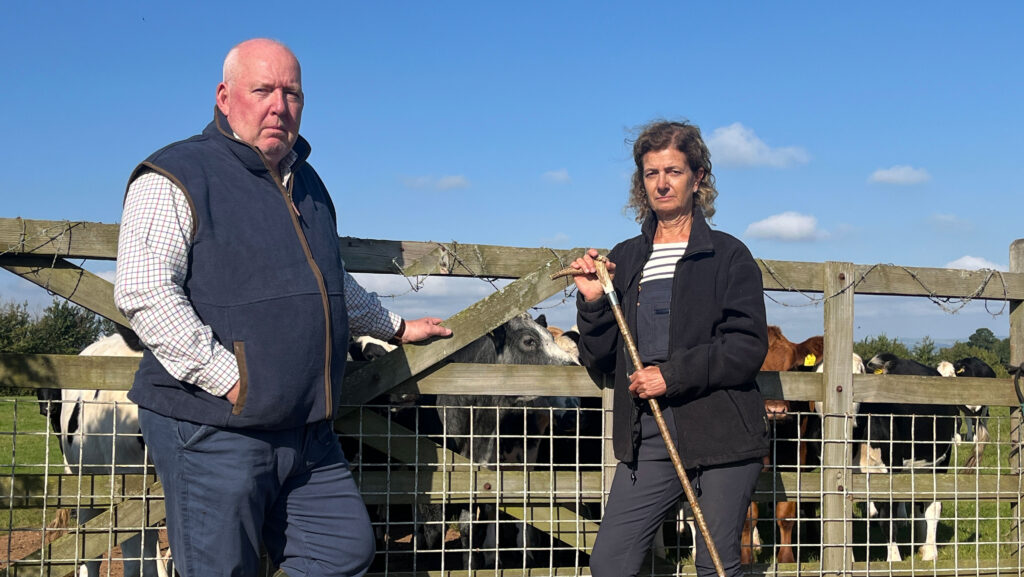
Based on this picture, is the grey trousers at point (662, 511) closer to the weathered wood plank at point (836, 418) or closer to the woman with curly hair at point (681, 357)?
the woman with curly hair at point (681, 357)

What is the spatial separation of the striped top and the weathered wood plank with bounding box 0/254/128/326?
8.07 ft

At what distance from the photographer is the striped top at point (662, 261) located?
168 inches

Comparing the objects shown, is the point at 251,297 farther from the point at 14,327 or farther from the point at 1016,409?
the point at 14,327

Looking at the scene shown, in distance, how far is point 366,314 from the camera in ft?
13.6

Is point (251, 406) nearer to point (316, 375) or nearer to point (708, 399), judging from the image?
point (316, 375)

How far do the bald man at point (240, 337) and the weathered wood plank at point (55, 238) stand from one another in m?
1.21

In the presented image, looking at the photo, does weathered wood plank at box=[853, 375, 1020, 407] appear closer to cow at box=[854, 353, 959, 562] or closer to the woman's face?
the woman's face

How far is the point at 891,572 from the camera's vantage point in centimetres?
539

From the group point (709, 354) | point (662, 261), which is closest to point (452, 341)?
point (662, 261)

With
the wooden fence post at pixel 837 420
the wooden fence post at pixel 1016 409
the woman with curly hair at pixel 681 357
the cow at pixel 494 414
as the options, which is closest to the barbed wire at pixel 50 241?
the woman with curly hair at pixel 681 357

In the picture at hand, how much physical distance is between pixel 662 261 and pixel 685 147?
55 centimetres

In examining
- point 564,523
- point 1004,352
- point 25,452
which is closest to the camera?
point 564,523

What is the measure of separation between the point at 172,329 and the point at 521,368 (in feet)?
7.32

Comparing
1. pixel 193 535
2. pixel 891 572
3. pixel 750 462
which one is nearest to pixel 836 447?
pixel 891 572
